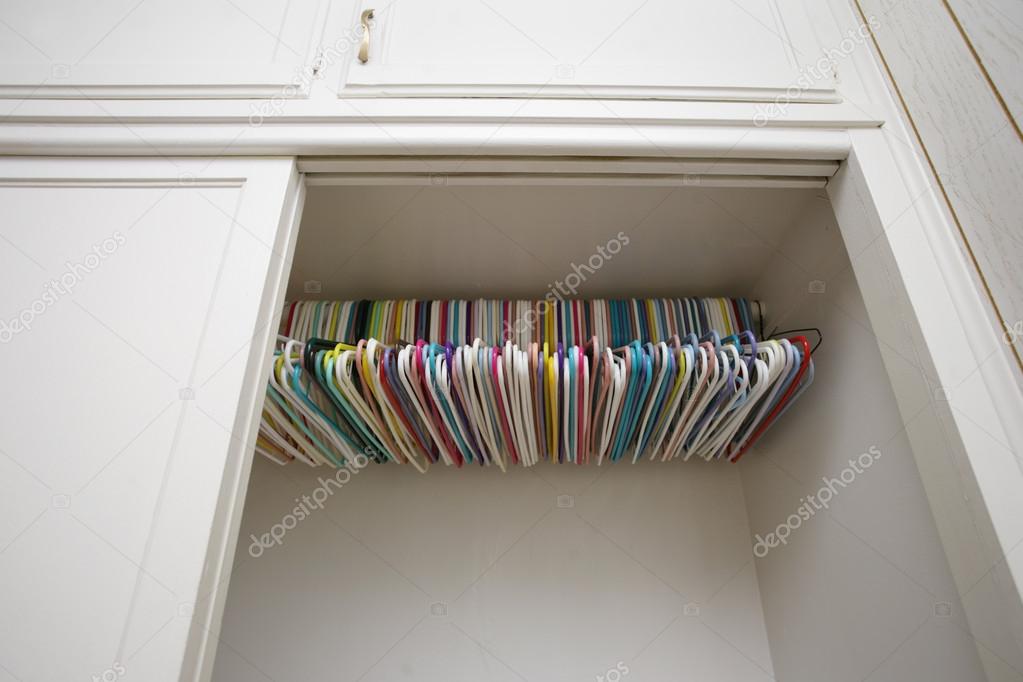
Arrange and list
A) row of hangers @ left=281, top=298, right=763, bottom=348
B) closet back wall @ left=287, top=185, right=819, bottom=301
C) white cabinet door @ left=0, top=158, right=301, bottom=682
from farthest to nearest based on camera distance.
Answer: row of hangers @ left=281, top=298, right=763, bottom=348
closet back wall @ left=287, top=185, right=819, bottom=301
white cabinet door @ left=0, top=158, right=301, bottom=682

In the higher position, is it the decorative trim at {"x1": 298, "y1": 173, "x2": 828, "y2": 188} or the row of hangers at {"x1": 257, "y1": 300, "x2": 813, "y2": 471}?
the decorative trim at {"x1": 298, "y1": 173, "x2": 828, "y2": 188}

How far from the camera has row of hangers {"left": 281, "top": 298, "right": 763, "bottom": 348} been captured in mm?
1332

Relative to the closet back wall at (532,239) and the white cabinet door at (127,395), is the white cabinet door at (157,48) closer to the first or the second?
the white cabinet door at (127,395)

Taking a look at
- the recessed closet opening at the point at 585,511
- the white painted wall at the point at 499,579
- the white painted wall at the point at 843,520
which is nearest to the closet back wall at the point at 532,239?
the recessed closet opening at the point at 585,511

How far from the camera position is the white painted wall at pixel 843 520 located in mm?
857

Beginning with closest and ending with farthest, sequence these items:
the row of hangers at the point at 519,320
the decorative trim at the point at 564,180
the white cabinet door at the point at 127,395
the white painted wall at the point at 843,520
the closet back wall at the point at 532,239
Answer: the white cabinet door at the point at 127,395, the white painted wall at the point at 843,520, the decorative trim at the point at 564,180, the closet back wall at the point at 532,239, the row of hangers at the point at 519,320

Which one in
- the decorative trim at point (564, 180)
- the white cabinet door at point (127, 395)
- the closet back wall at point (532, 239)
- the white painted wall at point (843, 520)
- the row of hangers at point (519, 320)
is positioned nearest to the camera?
the white cabinet door at point (127, 395)

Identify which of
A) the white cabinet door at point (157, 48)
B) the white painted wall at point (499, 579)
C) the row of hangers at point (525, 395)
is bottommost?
the white painted wall at point (499, 579)

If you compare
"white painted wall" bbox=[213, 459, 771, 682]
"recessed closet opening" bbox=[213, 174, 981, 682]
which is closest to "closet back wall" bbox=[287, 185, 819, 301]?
"recessed closet opening" bbox=[213, 174, 981, 682]

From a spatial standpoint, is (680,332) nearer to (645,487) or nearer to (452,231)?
(645,487)

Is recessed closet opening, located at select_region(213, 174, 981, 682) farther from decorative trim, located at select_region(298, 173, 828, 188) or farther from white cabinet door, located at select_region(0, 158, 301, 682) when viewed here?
white cabinet door, located at select_region(0, 158, 301, 682)

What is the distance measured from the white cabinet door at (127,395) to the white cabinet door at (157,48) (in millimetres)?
145

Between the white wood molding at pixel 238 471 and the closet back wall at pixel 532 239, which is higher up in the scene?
the closet back wall at pixel 532 239

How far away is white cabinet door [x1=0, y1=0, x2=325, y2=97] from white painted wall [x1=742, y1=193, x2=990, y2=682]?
106cm
